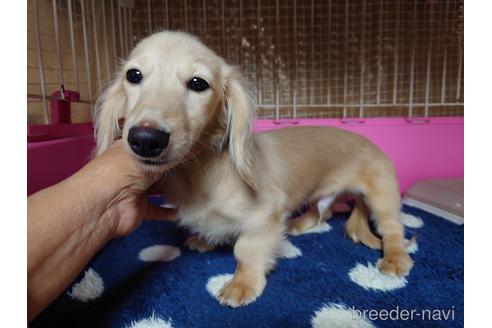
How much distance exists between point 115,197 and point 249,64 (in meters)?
1.43

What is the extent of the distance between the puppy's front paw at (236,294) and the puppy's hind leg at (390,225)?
16.4 inches

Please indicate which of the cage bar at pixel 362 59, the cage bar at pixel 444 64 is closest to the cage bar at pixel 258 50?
the cage bar at pixel 362 59

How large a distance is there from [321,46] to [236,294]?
154 centimetres

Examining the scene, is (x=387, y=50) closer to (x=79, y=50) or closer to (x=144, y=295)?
(x=79, y=50)

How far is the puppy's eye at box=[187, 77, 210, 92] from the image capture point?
0.90 m

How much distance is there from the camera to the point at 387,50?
6.82 ft

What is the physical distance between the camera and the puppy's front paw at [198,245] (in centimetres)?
128

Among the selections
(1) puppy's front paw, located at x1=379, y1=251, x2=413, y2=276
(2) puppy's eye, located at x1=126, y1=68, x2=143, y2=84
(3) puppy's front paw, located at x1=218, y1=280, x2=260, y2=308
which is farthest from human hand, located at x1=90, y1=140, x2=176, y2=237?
(1) puppy's front paw, located at x1=379, y1=251, x2=413, y2=276

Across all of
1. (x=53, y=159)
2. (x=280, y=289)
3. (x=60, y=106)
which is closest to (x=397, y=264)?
(x=280, y=289)

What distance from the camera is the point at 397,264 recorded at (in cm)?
110

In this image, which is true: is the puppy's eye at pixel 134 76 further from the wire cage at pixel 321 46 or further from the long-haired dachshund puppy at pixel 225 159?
the wire cage at pixel 321 46

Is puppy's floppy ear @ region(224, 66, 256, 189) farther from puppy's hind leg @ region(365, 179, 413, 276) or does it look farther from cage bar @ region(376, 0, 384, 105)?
cage bar @ region(376, 0, 384, 105)

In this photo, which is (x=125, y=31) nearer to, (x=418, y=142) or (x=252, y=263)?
(x=252, y=263)

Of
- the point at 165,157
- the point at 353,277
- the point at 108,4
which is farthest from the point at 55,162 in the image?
the point at 353,277
